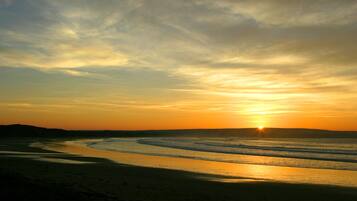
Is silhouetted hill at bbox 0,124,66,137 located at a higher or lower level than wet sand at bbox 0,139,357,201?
higher

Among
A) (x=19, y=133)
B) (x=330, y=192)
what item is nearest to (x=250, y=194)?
(x=330, y=192)

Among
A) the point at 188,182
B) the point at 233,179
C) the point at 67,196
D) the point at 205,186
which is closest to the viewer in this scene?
the point at 67,196

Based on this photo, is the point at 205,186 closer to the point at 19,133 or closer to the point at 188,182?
the point at 188,182

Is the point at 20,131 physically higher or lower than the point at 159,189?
higher

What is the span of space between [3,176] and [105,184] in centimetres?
422

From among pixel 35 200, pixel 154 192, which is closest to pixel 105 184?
pixel 154 192

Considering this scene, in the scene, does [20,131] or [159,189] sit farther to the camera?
[20,131]

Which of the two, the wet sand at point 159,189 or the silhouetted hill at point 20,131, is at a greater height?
the silhouetted hill at point 20,131

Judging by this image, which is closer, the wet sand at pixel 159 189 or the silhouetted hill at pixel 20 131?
the wet sand at pixel 159 189

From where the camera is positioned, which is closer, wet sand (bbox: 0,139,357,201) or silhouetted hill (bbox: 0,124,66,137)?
wet sand (bbox: 0,139,357,201)

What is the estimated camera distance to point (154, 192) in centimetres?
1552

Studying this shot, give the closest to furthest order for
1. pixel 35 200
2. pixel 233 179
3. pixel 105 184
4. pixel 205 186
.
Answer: pixel 35 200
pixel 105 184
pixel 205 186
pixel 233 179

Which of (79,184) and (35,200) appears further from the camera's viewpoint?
(79,184)

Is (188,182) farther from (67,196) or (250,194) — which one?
(67,196)
